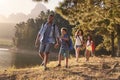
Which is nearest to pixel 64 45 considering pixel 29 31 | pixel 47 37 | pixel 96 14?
pixel 47 37

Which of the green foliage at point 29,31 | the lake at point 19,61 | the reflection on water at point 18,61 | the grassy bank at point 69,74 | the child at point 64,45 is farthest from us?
the green foliage at point 29,31

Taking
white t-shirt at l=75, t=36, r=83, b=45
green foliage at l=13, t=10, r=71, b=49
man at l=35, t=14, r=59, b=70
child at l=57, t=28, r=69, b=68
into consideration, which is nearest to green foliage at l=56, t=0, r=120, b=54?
white t-shirt at l=75, t=36, r=83, b=45

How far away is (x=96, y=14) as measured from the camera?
888 inches

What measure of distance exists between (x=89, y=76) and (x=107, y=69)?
1.46 metres

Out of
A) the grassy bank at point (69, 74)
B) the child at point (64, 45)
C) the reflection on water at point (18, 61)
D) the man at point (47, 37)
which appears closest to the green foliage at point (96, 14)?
the child at point (64, 45)

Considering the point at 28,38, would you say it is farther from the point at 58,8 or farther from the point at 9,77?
the point at 9,77

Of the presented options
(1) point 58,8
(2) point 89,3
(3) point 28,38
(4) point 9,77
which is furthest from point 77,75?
(3) point 28,38

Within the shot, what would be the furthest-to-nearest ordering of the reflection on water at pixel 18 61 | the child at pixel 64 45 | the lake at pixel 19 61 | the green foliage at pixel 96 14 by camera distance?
the reflection on water at pixel 18 61 < the lake at pixel 19 61 < the green foliage at pixel 96 14 < the child at pixel 64 45

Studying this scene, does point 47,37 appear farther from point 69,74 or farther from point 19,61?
point 19,61

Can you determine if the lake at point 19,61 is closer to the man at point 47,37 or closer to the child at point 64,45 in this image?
the child at point 64,45

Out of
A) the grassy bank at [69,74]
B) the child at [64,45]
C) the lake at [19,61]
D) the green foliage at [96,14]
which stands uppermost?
the green foliage at [96,14]

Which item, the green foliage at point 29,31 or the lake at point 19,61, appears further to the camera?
the green foliage at point 29,31

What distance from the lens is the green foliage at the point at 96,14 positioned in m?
20.8

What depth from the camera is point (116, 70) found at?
1381 centimetres
